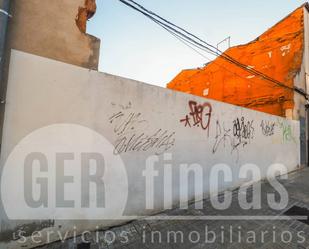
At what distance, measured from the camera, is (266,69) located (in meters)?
11.6

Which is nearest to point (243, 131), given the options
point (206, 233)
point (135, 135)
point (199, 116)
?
point (199, 116)

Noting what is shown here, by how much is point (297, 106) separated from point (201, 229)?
9.65 metres

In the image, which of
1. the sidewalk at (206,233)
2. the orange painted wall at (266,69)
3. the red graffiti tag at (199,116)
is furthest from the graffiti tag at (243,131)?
the orange painted wall at (266,69)

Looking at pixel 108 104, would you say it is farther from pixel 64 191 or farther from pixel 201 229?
pixel 201 229

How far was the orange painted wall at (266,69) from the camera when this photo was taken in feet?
34.5

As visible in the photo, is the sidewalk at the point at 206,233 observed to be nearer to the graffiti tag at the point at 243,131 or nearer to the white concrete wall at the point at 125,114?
the white concrete wall at the point at 125,114

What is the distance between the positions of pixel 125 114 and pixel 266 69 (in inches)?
431

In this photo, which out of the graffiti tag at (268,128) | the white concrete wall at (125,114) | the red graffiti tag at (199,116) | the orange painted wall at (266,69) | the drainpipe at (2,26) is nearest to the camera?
the drainpipe at (2,26)

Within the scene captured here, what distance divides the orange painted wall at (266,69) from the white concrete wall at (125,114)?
547cm

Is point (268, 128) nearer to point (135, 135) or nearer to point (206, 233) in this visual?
point (206, 233)

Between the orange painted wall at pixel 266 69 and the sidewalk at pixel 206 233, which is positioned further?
the orange painted wall at pixel 266 69

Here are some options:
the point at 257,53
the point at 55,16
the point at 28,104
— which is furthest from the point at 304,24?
the point at 28,104

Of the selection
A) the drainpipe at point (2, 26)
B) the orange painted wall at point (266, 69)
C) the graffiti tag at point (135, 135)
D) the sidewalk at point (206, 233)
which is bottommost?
the sidewalk at point (206, 233)

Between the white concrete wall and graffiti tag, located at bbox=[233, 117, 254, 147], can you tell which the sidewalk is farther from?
graffiti tag, located at bbox=[233, 117, 254, 147]
